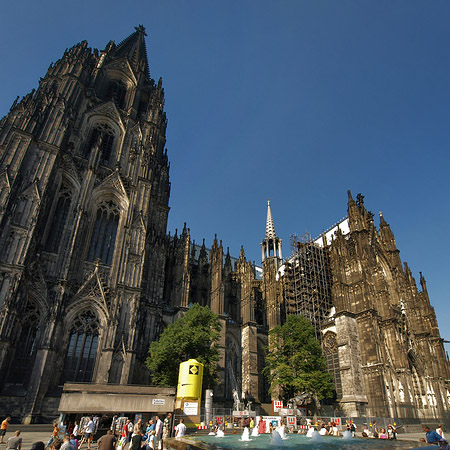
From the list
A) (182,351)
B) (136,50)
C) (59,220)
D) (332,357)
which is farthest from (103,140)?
(332,357)

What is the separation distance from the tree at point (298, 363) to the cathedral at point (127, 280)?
317 cm

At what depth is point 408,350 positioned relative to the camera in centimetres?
3203

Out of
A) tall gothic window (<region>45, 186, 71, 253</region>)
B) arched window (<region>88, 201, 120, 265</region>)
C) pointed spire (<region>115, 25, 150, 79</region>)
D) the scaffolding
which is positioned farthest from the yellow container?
pointed spire (<region>115, 25, 150, 79</region>)

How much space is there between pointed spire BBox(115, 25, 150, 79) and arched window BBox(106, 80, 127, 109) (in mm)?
3231

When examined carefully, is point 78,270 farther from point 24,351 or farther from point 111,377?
point 111,377

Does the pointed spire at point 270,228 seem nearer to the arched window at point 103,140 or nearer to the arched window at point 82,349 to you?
the arched window at point 103,140

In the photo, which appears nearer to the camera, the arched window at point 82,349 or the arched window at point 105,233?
the arched window at point 82,349

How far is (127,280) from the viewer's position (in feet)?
80.9

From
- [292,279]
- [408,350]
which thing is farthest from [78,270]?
[408,350]

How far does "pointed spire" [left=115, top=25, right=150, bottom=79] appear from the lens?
42037mm

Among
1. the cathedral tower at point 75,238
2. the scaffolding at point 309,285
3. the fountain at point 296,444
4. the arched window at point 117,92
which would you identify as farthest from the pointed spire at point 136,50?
the fountain at point 296,444

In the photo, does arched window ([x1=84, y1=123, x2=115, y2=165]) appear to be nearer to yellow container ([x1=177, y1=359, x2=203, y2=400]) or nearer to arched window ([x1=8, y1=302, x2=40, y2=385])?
arched window ([x1=8, y1=302, x2=40, y2=385])

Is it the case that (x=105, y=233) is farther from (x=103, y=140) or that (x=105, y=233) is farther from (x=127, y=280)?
(x=103, y=140)

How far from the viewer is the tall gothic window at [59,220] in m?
24.3
